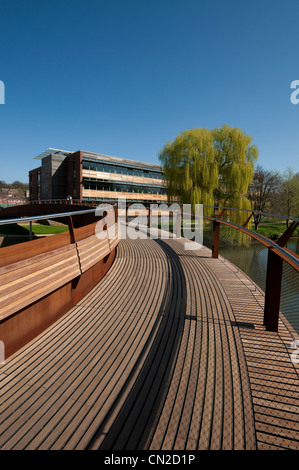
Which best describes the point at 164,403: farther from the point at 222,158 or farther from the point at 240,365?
the point at 222,158

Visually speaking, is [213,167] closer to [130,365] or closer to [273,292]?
[273,292]

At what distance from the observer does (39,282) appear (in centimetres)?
302

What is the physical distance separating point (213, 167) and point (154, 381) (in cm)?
1807

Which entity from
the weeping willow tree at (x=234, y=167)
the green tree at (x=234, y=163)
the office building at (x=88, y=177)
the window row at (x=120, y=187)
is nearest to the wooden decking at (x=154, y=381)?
the weeping willow tree at (x=234, y=167)

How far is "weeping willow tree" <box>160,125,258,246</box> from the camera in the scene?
18094 millimetres

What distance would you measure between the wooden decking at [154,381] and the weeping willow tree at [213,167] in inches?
588

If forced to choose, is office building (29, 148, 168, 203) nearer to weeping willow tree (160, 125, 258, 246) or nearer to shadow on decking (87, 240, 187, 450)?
weeping willow tree (160, 125, 258, 246)

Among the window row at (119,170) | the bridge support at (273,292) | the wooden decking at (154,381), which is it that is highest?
the window row at (119,170)

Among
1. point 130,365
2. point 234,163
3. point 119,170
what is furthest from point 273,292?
point 119,170

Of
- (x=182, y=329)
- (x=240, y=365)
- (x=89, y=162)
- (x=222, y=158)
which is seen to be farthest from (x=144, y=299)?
(x=89, y=162)

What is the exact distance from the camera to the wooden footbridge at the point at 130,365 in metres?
1.87

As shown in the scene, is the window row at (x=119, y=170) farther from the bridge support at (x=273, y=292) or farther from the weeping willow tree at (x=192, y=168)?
the bridge support at (x=273, y=292)

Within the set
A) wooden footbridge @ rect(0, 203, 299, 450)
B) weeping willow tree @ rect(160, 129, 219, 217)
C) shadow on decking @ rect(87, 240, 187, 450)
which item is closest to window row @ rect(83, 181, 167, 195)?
weeping willow tree @ rect(160, 129, 219, 217)
